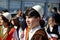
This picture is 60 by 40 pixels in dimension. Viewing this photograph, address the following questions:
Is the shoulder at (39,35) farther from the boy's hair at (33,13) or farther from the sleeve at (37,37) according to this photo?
the boy's hair at (33,13)

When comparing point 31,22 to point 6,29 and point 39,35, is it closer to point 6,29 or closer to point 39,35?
point 39,35

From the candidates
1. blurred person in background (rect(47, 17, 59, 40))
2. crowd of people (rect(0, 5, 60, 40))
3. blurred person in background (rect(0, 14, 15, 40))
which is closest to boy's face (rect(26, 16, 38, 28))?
crowd of people (rect(0, 5, 60, 40))

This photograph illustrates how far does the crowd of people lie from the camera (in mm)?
3318

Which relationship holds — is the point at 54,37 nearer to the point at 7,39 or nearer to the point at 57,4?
the point at 7,39

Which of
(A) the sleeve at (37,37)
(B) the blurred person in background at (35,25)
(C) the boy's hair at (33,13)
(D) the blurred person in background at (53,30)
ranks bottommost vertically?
(D) the blurred person in background at (53,30)

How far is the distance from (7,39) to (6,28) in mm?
314

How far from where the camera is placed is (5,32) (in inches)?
224

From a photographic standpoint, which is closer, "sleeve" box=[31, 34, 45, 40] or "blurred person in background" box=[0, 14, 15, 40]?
"sleeve" box=[31, 34, 45, 40]

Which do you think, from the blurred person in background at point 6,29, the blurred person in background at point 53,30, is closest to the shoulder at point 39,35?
the blurred person in background at point 6,29

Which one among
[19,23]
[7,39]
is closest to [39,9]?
[7,39]

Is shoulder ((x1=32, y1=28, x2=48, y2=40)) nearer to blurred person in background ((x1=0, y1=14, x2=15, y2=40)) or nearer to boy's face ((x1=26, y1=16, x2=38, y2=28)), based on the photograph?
boy's face ((x1=26, y1=16, x2=38, y2=28))

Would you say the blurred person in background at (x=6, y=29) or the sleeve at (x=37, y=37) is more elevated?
the sleeve at (x=37, y=37)

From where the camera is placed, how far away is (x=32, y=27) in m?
3.37

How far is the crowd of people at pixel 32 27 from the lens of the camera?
3.32m
